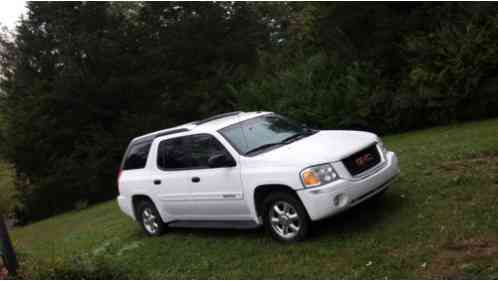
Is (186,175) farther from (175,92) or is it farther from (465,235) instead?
(175,92)

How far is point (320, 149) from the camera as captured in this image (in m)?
7.70

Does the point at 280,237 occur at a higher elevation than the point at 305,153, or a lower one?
lower

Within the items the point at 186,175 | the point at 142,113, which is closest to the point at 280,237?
the point at 186,175

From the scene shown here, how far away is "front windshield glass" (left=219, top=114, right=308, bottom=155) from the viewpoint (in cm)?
833

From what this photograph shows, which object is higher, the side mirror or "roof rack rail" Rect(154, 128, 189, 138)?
"roof rack rail" Rect(154, 128, 189, 138)

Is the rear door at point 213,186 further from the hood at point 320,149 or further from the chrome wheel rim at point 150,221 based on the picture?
the chrome wheel rim at point 150,221

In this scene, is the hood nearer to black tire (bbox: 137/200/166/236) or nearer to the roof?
the roof

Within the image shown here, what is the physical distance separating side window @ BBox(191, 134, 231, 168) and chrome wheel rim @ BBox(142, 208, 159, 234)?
1748mm

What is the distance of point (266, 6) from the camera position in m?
35.9

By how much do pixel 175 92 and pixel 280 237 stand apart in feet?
68.4

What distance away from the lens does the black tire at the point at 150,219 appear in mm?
9883

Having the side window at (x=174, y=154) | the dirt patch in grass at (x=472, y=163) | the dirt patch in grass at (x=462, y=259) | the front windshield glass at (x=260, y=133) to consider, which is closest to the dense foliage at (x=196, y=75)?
the dirt patch in grass at (x=472, y=163)

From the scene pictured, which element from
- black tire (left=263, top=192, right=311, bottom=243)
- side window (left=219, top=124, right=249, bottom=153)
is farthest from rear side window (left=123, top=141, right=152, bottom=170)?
black tire (left=263, top=192, right=311, bottom=243)

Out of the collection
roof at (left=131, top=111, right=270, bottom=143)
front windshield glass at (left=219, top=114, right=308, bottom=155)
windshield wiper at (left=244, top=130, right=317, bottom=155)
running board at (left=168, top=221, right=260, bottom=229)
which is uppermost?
roof at (left=131, top=111, right=270, bottom=143)
